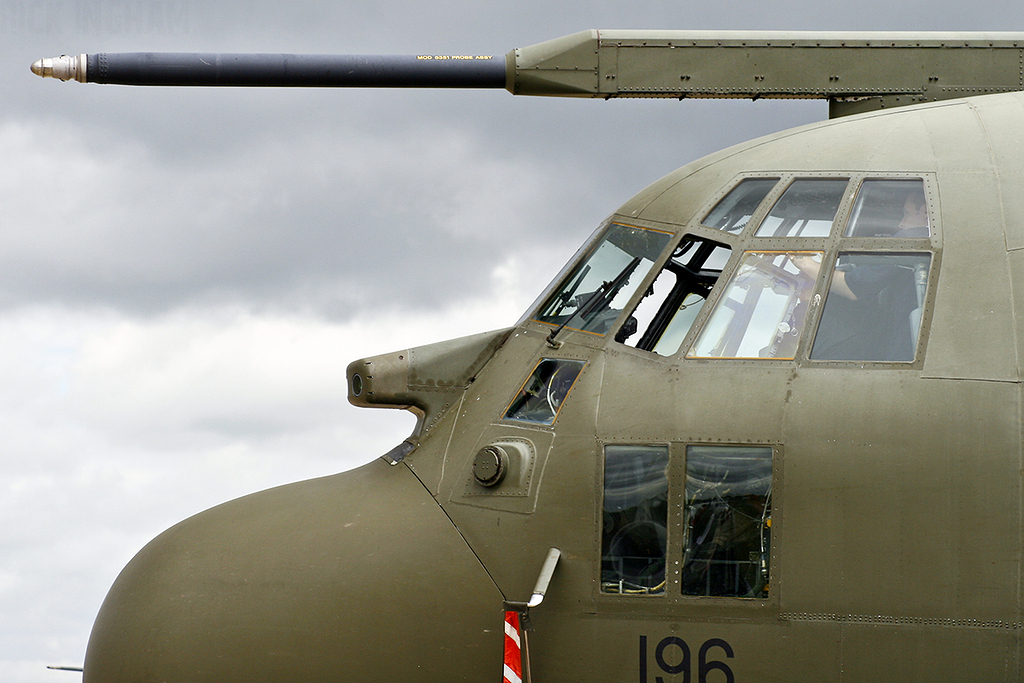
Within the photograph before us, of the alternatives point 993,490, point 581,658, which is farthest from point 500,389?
point 993,490

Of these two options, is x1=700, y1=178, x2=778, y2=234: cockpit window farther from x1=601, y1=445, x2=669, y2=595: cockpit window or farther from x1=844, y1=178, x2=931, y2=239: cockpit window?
x1=601, y1=445, x2=669, y2=595: cockpit window

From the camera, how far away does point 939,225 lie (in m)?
7.57

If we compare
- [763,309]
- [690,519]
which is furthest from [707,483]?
[763,309]

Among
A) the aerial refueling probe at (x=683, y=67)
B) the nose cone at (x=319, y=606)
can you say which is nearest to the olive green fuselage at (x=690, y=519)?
the nose cone at (x=319, y=606)

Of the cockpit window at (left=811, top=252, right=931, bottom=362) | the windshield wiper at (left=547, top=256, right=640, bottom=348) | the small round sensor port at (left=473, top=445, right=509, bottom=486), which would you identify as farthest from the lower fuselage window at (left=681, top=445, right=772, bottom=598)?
the windshield wiper at (left=547, top=256, right=640, bottom=348)

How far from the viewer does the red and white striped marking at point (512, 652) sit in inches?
288

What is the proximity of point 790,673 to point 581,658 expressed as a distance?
50.8 inches

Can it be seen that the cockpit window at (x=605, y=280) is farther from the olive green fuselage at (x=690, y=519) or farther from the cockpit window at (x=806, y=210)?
the cockpit window at (x=806, y=210)

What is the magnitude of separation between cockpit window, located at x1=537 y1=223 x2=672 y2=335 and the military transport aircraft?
0.03 m

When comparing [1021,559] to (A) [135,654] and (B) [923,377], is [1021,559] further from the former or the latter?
(A) [135,654]

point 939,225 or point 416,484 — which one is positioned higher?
point 939,225

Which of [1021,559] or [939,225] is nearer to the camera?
[1021,559]

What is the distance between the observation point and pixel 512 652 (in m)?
7.34

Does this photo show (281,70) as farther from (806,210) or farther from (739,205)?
(806,210)
